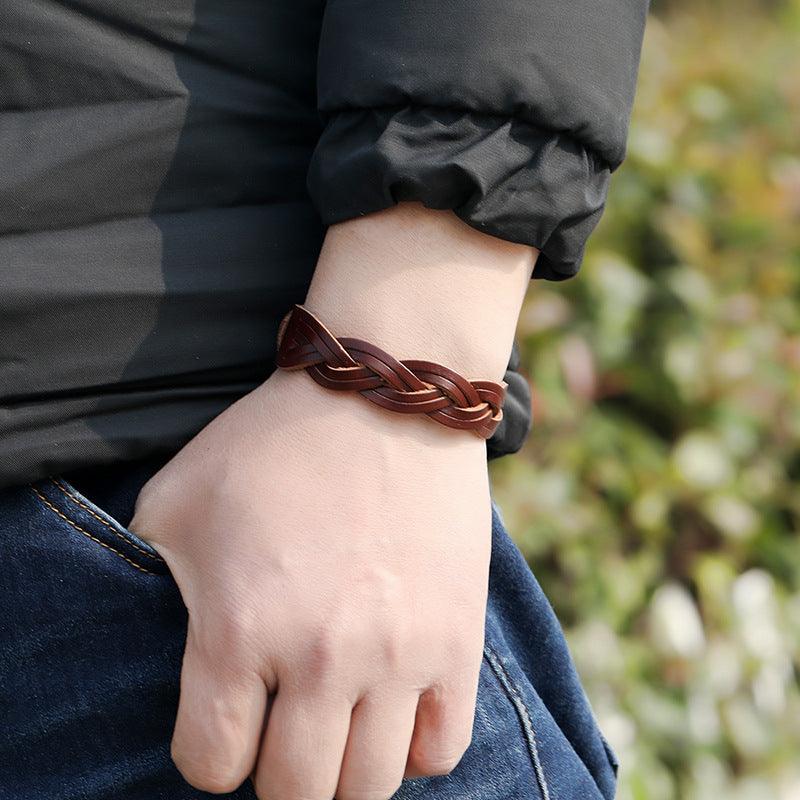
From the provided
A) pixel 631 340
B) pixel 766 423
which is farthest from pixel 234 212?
pixel 766 423

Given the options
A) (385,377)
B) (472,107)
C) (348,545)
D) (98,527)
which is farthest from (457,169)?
(98,527)

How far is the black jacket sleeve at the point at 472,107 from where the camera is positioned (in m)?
0.86

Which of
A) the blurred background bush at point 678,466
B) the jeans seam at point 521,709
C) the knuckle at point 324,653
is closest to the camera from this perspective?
the knuckle at point 324,653

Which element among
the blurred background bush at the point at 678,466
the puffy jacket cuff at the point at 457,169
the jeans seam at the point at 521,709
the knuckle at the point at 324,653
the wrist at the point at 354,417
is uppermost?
the puffy jacket cuff at the point at 457,169

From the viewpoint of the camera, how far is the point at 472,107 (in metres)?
0.86

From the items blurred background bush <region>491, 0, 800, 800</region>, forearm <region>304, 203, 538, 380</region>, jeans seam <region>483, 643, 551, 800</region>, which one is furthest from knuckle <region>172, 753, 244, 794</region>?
blurred background bush <region>491, 0, 800, 800</region>

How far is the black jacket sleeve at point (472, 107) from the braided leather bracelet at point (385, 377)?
109 mm

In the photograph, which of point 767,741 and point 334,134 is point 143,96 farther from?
point 767,741

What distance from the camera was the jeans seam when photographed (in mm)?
1004

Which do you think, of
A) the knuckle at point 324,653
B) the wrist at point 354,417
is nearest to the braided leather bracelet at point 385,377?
the wrist at point 354,417

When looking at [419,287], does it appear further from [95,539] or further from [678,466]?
[678,466]

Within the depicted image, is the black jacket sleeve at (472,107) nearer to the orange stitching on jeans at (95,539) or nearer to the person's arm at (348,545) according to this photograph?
the person's arm at (348,545)

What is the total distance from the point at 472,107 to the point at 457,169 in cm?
6

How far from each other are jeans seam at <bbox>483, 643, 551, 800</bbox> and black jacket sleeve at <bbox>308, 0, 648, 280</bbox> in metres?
0.39
